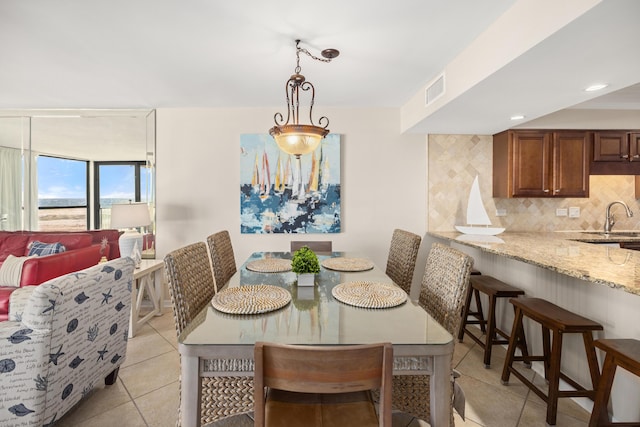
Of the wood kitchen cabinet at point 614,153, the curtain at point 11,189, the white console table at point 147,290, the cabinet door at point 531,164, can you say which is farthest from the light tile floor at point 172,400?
the curtain at point 11,189

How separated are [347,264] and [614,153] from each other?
3.37 m

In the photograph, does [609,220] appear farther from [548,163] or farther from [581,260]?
[581,260]

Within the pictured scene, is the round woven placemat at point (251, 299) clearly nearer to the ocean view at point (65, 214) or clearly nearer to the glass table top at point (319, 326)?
the glass table top at point (319, 326)

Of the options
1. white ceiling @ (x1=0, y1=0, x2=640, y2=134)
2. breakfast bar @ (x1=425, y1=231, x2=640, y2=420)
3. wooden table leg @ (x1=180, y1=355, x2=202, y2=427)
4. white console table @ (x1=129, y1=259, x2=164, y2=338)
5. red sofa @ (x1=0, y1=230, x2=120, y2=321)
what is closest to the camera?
wooden table leg @ (x1=180, y1=355, x2=202, y2=427)

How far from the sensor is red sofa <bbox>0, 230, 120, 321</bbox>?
2.40m

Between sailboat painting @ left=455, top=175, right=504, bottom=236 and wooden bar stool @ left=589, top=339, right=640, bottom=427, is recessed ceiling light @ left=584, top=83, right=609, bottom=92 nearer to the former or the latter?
sailboat painting @ left=455, top=175, right=504, bottom=236

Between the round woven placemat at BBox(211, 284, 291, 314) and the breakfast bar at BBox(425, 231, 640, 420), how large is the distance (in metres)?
1.51

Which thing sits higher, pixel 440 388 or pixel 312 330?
pixel 312 330

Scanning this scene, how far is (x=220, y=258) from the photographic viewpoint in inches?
91.5

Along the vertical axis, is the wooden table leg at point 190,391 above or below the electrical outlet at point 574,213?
below

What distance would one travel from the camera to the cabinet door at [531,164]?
335 centimetres

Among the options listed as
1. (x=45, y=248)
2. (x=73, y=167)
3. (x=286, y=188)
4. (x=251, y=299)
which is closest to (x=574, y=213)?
(x=286, y=188)

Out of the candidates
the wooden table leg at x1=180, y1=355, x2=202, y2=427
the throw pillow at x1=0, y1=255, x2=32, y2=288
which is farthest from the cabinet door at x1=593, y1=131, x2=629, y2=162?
the throw pillow at x1=0, y1=255, x2=32, y2=288

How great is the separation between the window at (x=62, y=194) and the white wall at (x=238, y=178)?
3.37 feet
